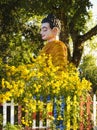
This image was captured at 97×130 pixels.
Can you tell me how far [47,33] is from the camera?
802 cm

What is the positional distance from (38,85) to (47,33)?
1.36 metres

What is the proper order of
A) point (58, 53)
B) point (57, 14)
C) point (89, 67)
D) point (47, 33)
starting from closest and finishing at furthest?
point (58, 53) → point (47, 33) → point (57, 14) → point (89, 67)

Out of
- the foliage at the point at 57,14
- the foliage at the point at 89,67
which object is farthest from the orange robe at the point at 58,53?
the foliage at the point at 89,67

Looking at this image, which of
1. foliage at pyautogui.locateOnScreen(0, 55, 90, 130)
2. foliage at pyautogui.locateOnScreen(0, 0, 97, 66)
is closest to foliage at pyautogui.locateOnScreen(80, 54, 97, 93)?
foliage at pyautogui.locateOnScreen(0, 0, 97, 66)

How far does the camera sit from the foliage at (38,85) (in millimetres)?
6852

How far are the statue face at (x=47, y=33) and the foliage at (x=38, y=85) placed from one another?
45cm

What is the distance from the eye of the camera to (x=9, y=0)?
17391mm

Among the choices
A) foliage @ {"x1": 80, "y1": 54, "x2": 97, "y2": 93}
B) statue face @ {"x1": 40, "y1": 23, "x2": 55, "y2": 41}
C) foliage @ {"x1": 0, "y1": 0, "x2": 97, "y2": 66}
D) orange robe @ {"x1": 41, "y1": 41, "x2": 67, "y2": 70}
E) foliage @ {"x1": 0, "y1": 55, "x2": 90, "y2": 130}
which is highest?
foliage @ {"x1": 80, "y1": 54, "x2": 97, "y2": 93}

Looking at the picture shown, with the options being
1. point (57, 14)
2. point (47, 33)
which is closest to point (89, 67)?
point (57, 14)

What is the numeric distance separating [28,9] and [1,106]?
9285 millimetres

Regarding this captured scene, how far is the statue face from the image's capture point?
26.2 feet

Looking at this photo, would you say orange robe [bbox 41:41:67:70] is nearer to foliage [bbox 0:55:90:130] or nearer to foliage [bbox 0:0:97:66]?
foliage [bbox 0:55:90:130]

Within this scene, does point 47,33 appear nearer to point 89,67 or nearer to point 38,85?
point 38,85

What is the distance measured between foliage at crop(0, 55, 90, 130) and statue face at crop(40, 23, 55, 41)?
45cm
